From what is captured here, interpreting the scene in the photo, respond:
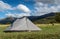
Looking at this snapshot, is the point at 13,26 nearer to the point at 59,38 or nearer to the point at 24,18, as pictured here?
the point at 24,18

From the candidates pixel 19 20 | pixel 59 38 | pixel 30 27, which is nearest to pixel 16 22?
pixel 19 20

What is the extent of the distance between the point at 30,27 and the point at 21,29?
1.37 m

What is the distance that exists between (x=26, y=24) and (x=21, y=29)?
46.2 inches

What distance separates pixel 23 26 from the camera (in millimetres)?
29703

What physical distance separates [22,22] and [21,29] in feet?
4.57

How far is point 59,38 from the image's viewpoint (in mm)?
17391

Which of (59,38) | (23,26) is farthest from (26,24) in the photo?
(59,38)

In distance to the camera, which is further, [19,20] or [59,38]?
[19,20]

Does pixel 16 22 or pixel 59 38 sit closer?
pixel 59 38

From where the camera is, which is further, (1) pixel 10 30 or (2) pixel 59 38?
(1) pixel 10 30

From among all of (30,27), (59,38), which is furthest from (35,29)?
(59,38)

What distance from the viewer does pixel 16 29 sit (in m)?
29.3

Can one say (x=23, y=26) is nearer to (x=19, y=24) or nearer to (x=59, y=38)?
(x=19, y=24)

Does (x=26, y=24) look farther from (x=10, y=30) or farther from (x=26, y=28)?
(x=10, y=30)
